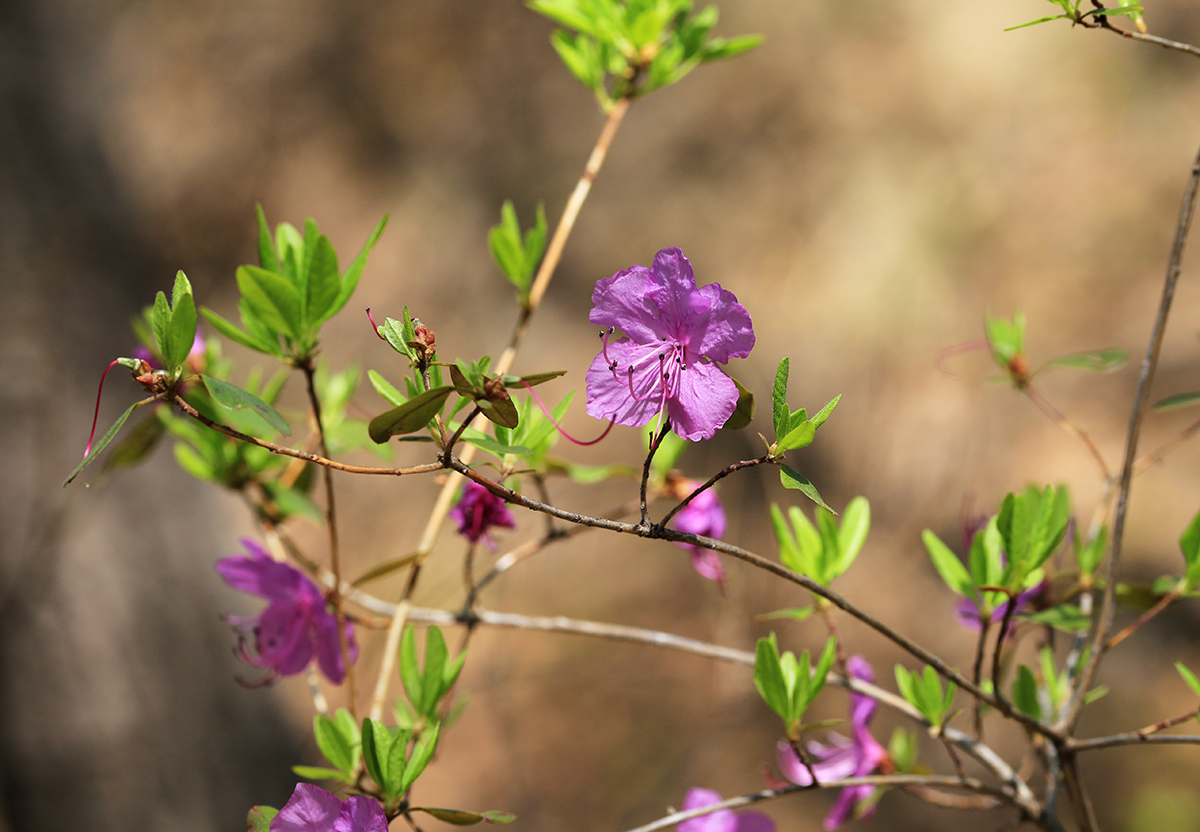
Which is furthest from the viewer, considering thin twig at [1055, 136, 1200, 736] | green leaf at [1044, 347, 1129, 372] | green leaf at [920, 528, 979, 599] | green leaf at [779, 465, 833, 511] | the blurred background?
the blurred background

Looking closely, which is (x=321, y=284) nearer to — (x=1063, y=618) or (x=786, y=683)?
(x=786, y=683)

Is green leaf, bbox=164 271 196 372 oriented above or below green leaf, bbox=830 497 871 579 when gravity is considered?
above

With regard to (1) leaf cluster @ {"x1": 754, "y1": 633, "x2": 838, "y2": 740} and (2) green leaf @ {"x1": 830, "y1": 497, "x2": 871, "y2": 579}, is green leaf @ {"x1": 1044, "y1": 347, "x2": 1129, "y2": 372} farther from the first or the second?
(1) leaf cluster @ {"x1": 754, "y1": 633, "x2": 838, "y2": 740}

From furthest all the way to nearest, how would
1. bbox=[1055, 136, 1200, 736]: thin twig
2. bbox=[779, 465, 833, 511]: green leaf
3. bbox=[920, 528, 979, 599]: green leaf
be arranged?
bbox=[920, 528, 979, 599]: green leaf
bbox=[1055, 136, 1200, 736]: thin twig
bbox=[779, 465, 833, 511]: green leaf

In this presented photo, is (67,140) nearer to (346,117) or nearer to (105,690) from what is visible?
(346,117)

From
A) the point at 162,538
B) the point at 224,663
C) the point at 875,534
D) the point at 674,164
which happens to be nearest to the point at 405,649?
the point at 224,663

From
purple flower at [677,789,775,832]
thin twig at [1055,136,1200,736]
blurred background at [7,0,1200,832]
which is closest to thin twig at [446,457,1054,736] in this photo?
thin twig at [1055,136,1200,736]
